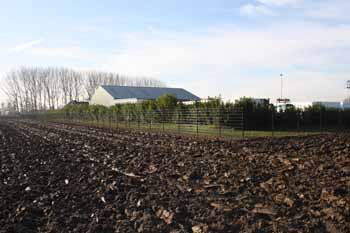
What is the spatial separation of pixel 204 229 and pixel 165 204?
4.69ft

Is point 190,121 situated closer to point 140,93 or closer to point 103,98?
point 103,98

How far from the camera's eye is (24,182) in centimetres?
891

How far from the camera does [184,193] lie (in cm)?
711

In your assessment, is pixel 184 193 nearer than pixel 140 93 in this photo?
Yes

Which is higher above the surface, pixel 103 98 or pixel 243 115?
pixel 103 98

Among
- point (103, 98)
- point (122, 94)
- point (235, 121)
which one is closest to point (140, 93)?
point (122, 94)

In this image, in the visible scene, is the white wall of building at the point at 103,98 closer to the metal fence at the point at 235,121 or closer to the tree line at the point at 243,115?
the metal fence at the point at 235,121

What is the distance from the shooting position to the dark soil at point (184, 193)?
541 centimetres

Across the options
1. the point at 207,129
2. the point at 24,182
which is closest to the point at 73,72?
the point at 207,129

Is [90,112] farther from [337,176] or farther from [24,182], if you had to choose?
[337,176]

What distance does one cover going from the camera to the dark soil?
541 cm

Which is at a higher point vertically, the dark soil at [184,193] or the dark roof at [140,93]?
the dark roof at [140,93]

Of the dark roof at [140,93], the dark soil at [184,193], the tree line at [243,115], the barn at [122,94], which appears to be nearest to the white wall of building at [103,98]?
the barn at [122,94]

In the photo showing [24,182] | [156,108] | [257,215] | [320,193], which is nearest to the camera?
[257,215]
